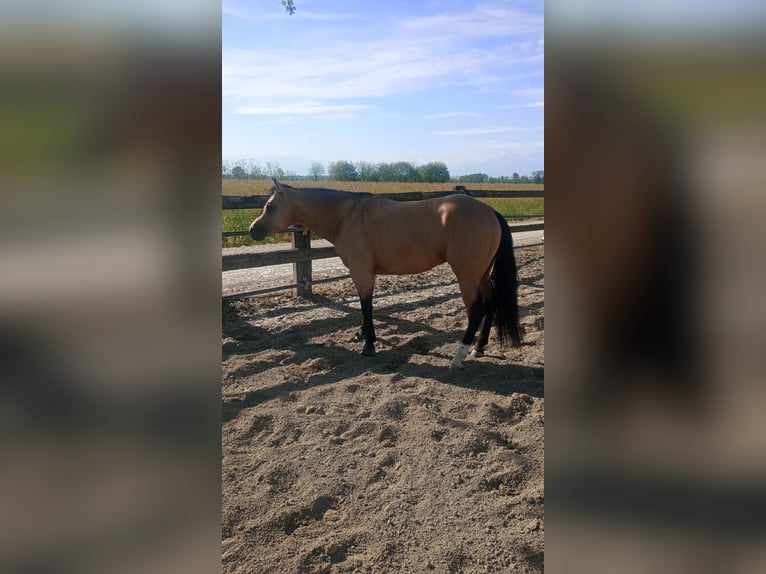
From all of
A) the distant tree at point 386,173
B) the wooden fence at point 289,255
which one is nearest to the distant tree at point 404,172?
the distant tree at point 386,173

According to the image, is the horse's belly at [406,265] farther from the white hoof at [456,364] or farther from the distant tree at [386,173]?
the distant tree at [386,173]

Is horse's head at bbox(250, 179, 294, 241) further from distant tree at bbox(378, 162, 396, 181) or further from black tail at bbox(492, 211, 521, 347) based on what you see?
distant tree at bbox(378, 162, 396, 181)

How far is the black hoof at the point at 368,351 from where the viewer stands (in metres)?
4.89

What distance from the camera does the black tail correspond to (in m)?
4.70

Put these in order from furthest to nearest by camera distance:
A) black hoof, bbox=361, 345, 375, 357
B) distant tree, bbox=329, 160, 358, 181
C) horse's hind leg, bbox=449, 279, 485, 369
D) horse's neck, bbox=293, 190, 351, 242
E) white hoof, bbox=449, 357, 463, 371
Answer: distant tree, bbox=329, 160, 358, 181 < horse's neck, bbox=293, 190, 351, 242 < black hoof, bbox=361, 345, 375, 357 < horse's hind leg, bbox=449, 279, 485, 369 < white hoof, bbox=449, 357, 463, 371

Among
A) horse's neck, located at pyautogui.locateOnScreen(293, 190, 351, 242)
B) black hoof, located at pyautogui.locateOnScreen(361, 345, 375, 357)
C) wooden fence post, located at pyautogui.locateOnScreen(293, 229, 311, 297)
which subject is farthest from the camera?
wooden fence post, located at pyautogui.locateOnScreen(293, 229, 311, 297)

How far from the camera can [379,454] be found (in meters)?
2.93

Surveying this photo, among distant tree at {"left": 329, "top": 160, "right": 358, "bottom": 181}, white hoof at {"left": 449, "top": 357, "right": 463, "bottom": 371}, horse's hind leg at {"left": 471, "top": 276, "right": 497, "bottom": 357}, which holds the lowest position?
white hoof at {"left": 449, "top": 357, "right": 463, "bottom": 371}

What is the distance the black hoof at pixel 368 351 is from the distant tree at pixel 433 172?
53.0 meters

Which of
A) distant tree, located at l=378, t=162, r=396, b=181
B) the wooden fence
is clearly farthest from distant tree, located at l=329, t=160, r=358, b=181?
the wooden fence
